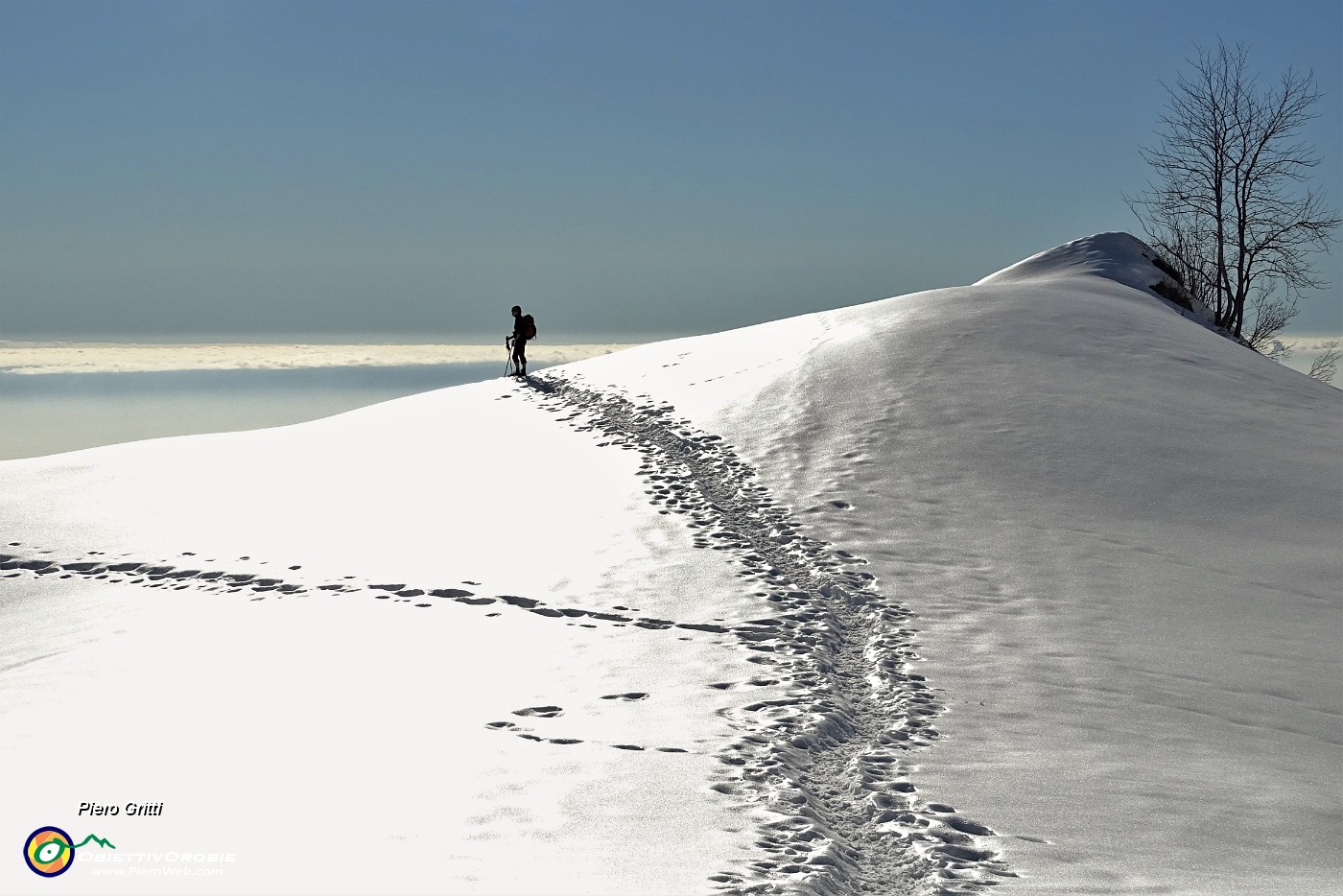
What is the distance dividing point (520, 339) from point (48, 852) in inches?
854

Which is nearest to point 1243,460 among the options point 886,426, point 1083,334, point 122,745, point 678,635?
point 886,426

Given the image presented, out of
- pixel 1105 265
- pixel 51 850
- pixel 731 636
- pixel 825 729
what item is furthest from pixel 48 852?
pixel 1105 265

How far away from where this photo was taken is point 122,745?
8.70 m

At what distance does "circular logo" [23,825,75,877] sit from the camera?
6514 millimetres

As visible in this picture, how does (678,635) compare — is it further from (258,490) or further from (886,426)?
(258,490)

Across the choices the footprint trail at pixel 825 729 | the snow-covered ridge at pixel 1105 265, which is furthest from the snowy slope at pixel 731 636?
the snow-covered ridge at pixel 1105 265

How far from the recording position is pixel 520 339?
2775 cm

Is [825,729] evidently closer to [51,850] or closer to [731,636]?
[731,636]

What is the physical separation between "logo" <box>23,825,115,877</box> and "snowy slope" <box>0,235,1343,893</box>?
0.41ft

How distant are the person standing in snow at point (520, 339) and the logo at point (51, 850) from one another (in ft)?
69.5

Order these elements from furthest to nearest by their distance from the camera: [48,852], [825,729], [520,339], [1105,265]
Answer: [1105,265] < [520,339] < [825,729] < [48,852]

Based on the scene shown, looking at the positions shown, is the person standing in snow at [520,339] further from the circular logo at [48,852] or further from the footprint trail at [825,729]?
the circular logo at [48,852]

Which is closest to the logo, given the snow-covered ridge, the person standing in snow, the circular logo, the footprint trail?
the circular logo

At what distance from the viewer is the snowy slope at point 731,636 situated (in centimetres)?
705
